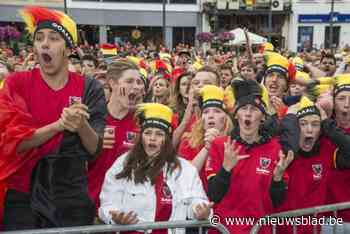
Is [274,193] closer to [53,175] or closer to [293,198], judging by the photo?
[293,198]

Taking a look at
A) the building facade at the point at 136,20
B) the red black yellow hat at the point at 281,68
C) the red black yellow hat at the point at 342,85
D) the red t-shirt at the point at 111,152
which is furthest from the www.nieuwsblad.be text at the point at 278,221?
the building facade at the point at 136,20

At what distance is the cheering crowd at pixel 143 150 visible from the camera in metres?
3.19

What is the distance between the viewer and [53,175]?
321cm

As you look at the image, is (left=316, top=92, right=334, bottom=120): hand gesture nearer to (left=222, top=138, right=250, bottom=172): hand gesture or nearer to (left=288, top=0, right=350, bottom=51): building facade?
(left=222, top=138, right=250, bottom=172): hand gesture

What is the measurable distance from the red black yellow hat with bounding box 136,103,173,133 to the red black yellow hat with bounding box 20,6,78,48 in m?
0.82

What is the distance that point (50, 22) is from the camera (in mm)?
3342

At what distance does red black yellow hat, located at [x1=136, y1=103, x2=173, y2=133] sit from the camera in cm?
385

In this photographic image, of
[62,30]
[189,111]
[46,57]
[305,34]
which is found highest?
[305,34]

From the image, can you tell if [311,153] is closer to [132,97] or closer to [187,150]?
[187,150]

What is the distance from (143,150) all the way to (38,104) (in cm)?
96

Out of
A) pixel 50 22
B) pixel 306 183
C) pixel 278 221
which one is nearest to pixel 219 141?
pixel 278 221

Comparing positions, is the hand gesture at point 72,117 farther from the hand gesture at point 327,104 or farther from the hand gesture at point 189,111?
the hand gesture at point 327,104

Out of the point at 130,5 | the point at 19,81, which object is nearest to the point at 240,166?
the point at 19,81

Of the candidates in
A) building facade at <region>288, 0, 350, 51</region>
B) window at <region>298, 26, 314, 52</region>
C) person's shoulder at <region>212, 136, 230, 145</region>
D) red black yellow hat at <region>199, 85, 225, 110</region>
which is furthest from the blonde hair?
building facade at <region>288, 0, 350, 51</region>
